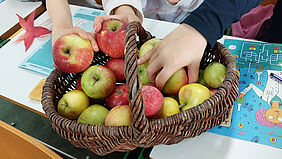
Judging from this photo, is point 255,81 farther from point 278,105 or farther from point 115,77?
point 115,77

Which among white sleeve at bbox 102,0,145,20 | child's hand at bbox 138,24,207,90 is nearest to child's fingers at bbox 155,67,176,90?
child's hand at bbox 138,24,207,90

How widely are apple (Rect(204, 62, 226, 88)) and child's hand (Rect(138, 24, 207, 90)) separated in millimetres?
46

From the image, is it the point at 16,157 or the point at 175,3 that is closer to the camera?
the point at 16,157

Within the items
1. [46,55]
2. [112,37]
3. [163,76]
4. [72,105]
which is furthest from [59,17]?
[163,76]

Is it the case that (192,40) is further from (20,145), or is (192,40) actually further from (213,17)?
(20,145)

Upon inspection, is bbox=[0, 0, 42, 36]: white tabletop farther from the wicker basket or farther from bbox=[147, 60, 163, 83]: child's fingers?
bbox=[147, 60, 163, 83]: child's fingers

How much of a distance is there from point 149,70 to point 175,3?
0.55m

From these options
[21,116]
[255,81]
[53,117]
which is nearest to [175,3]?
[255,81]

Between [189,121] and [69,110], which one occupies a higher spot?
[189,121]

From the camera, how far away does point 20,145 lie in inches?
17.3

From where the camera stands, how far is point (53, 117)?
20.0 inches

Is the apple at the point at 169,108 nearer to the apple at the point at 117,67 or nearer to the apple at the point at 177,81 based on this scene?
the apple at the point at 177,81

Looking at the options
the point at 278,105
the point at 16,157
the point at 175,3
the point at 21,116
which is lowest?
the point at 21,116

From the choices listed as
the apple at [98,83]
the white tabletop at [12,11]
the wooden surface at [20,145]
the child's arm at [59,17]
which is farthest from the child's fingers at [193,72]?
the white tabletop at [12,11]
